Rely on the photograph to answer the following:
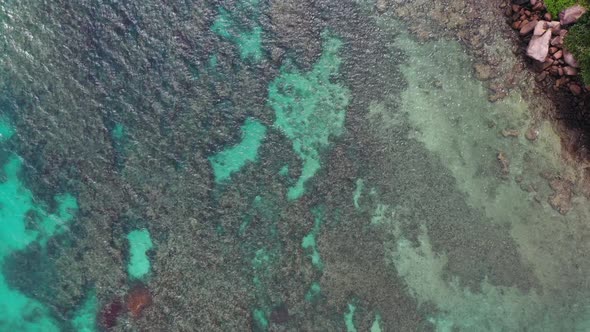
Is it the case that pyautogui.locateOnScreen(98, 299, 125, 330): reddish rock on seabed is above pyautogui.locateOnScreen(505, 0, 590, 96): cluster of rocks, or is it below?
below

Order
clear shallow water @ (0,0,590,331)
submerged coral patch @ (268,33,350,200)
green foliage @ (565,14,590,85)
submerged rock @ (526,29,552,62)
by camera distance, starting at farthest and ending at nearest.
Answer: submerged coral patch @ (268,33,350,200)
clear shallow water @ (0,0,590,331)
submerged rock @ (526,29,552,62)
green foliage @ (565,14,590,85)

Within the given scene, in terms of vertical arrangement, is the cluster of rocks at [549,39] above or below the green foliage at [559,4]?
below

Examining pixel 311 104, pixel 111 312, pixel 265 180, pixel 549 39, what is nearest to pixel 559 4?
pixel 549 39

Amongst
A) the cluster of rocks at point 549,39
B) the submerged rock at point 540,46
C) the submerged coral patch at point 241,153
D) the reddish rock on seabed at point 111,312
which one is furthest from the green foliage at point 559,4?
the reddish rock on seabed at point 111,312

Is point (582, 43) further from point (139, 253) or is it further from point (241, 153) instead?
point (139, 253)

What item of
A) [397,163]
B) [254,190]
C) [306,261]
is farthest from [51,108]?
[397,163]

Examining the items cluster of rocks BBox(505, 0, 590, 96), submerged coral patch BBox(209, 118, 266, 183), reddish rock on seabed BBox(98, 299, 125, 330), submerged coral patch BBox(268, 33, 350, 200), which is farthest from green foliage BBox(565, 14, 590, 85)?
reddish rock on seabed BBox(98, 299, 125, 330)

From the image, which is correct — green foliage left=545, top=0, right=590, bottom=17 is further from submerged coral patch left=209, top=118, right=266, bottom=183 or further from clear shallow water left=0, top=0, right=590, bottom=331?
submerged coral patch left=209, top=118, right=266, bottom=183

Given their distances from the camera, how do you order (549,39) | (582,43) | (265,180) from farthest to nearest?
(265,180) < (549,39) < (582,43)

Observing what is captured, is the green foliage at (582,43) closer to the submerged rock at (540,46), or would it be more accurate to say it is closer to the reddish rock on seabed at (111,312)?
the submerged rock at (540,46)
